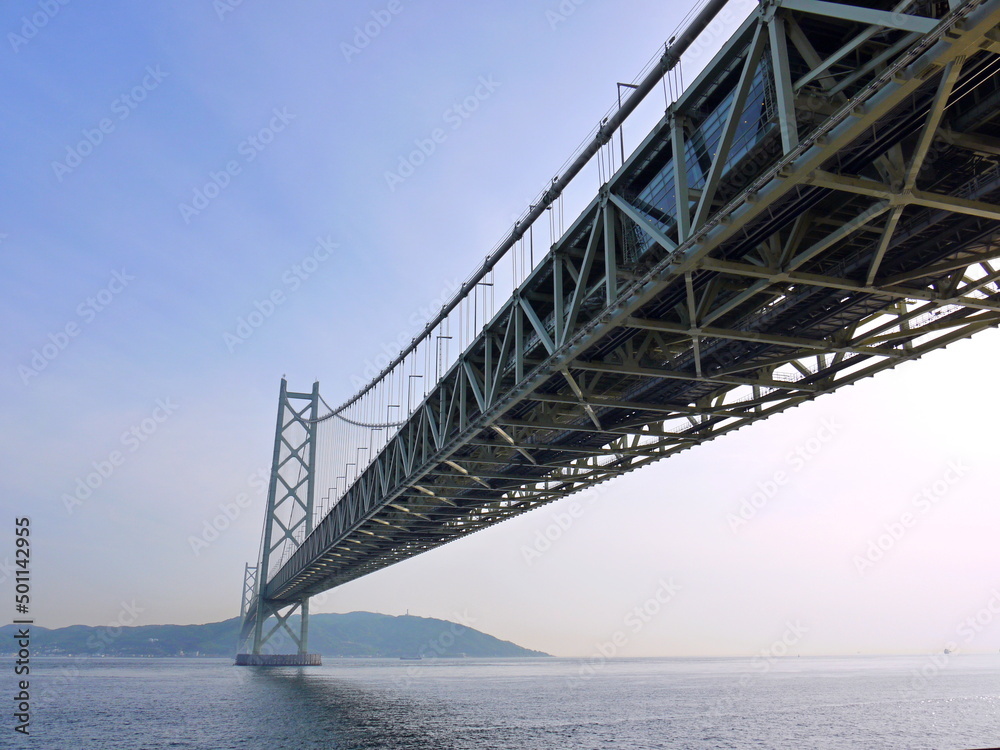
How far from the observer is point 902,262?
14.2 meters

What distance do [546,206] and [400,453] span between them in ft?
53.3

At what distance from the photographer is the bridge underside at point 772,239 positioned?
33.0 ft

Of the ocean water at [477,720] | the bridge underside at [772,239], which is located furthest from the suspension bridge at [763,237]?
the ocean water at [477,720]

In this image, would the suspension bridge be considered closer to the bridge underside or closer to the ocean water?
the bridge underside

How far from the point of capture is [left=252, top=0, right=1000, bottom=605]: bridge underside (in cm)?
1005

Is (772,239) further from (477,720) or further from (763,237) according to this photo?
(477,720)

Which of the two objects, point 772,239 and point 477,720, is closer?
point 772,239

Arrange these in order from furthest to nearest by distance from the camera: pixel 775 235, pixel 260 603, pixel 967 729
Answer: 1. pixel 260 603
2. pixel 967 729
3. pixel 775 235

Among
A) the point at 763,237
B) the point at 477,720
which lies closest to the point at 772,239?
the point at 763,237

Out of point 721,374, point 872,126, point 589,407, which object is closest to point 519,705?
point 589,407

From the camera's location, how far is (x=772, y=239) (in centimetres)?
1349

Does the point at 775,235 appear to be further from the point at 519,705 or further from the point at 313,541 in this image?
the point at 313,541

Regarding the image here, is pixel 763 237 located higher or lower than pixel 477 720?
higher

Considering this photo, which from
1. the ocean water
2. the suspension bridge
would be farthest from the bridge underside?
the ocean water
